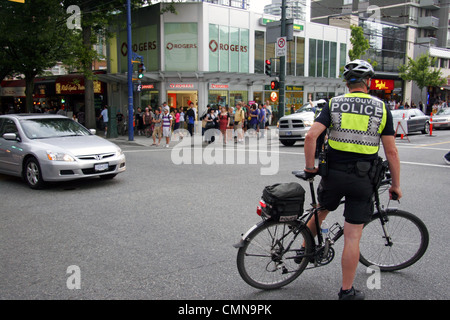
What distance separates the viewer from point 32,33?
2180 centimetres

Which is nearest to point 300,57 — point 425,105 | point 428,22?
point 425,105

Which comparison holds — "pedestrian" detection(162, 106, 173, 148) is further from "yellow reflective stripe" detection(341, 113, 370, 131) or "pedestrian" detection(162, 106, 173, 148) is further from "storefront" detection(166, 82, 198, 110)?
"yellow reflective stripe" detection(341, 113, 370, 131)

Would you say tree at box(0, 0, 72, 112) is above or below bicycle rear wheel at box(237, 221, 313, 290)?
above

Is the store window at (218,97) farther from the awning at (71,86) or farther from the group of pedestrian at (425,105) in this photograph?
the group of pedestrian at (425,105)

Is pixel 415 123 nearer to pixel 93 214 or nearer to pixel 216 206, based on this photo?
pixel 216 206

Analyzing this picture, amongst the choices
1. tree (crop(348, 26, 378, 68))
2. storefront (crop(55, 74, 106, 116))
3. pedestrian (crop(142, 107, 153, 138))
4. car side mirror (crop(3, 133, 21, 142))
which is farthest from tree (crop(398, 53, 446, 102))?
car side mirror (crop(3, 133, 21, 142))

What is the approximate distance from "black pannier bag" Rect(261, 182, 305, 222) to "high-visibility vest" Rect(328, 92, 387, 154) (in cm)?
53

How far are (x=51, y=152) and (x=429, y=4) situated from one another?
5561cm

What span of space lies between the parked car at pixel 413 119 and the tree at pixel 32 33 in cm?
1846

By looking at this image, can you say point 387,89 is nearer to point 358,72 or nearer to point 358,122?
point 358,72

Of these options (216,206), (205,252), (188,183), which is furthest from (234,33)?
(205,252)

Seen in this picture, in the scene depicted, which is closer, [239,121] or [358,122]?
[358,122]

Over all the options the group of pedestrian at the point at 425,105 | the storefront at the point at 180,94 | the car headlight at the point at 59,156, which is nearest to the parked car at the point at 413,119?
the storefront at the point at 180,94

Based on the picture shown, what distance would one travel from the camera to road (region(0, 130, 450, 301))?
3.68 m
